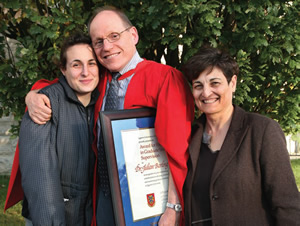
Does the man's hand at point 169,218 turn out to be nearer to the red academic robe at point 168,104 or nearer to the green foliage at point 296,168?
the red academic robe at point 168,104

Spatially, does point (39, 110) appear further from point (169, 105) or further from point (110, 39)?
point (169, 105)

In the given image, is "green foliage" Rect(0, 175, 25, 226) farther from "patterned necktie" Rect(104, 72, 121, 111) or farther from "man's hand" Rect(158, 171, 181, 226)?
"man's hand" Rect(158, 171, 181, 226)

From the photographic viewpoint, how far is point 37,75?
3533 millimetres

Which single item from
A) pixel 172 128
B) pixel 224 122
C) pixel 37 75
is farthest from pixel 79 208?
pixel 37 75

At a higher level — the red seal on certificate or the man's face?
the man's face

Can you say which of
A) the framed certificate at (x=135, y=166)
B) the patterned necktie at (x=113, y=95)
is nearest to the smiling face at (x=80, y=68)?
the patterned necktie at (x=113, y=95)

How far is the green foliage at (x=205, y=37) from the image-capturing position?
118 inches

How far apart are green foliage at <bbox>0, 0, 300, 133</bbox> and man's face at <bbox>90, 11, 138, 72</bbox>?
468mm

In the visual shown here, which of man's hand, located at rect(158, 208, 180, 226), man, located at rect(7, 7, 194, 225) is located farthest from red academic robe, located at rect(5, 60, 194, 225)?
man's hand, located at rect(158, 208, 180, 226)

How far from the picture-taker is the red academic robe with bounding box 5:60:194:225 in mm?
2281

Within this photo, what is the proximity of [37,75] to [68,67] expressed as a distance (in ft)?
3.52

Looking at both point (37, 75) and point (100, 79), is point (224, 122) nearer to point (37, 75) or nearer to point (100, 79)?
point (100, 79)

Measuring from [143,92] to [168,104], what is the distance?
0.26 meters

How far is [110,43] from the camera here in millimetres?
2578
